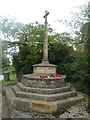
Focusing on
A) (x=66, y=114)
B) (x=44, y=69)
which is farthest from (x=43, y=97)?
(x=44, y=69)

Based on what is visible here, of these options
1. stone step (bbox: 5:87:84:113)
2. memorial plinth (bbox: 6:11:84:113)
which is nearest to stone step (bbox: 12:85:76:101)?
Result: memorial plinth (bbox: 6:11:84:113)

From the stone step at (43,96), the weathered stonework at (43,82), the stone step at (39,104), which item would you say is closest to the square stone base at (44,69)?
the weathered stonework at (43,82)

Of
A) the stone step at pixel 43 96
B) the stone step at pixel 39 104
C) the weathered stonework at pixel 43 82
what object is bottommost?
the stone step at pixel 39 104

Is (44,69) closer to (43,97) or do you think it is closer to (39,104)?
(43,97)

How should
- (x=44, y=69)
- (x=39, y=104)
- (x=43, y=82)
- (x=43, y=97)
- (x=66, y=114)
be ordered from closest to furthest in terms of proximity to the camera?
1. (x=66, y=114)
2. (x=39, y=104)
3. (x=43, y=97)
4. (x=43, y=82)
5. (x=44, y=69)

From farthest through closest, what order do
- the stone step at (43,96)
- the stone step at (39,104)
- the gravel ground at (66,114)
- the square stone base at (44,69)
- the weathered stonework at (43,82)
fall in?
the square stone base at (44,69), the weathered stonework at (43,82), the stone step at (43,96), the stone step at (39,104), the gravel ground at (66,114)

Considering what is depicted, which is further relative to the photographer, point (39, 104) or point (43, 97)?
point (43, 97)

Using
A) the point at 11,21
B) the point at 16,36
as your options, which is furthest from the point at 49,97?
A: the point at 11,21

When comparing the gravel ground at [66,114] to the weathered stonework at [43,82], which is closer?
the gravel ground at [66,114]

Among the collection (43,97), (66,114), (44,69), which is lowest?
(66,114)

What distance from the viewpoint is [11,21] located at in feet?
46.5

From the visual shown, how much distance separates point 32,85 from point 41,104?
1662mm

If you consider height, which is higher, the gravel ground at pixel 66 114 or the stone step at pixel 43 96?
the stone step at pixel 43 96

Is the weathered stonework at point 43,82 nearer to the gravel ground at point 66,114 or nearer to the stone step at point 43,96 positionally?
the stone step at point 43,96
